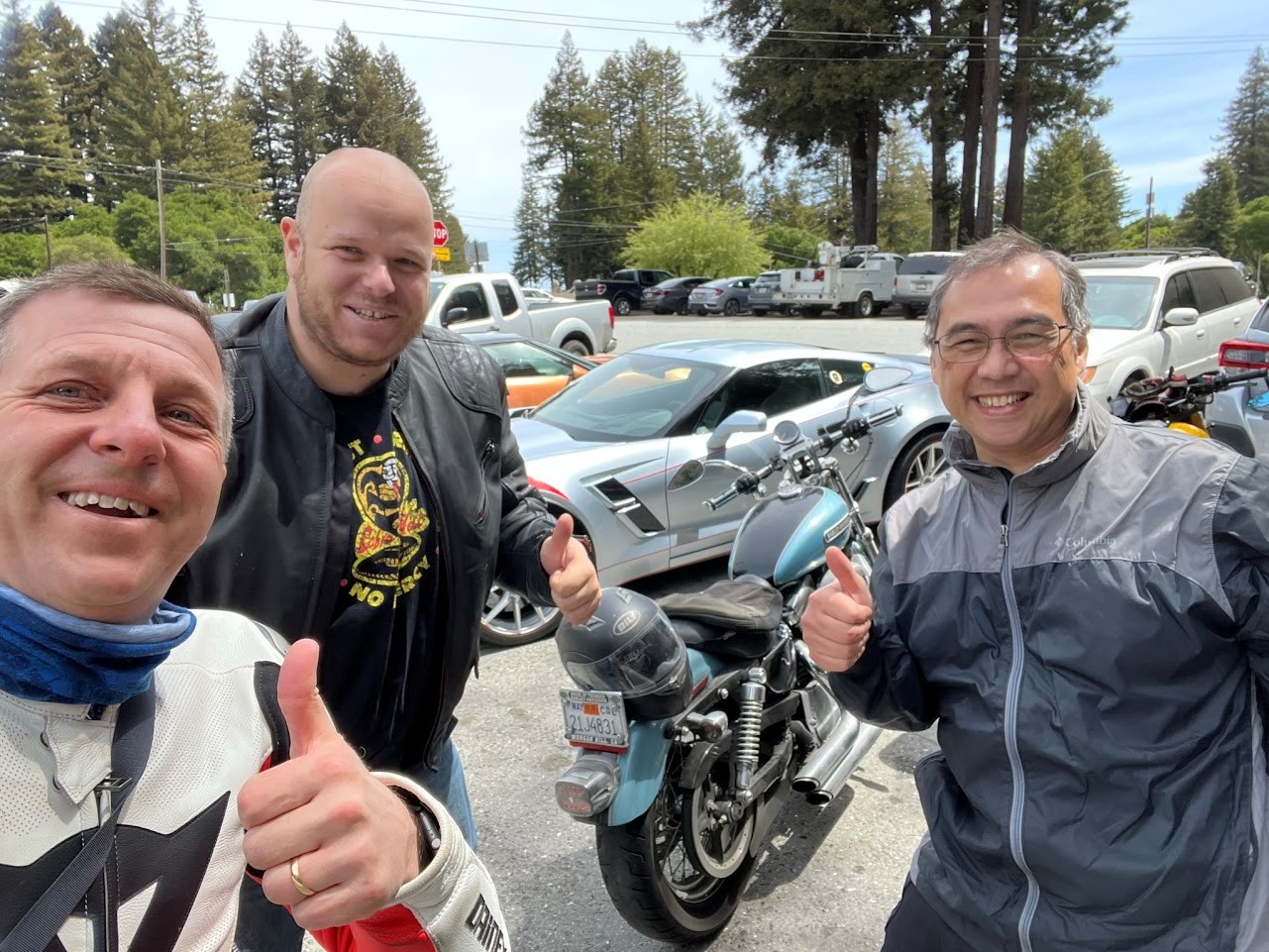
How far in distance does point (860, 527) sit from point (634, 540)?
180 cm

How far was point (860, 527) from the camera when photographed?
3217 millimetres

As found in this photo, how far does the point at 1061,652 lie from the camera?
1439mm

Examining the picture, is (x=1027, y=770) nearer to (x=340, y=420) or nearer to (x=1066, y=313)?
(x=1066, y=313)

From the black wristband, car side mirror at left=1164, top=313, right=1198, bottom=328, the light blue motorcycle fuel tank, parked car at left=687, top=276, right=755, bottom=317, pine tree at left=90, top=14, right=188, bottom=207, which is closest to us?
the black wristband

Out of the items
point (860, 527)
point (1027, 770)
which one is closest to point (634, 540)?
point (860, 527)

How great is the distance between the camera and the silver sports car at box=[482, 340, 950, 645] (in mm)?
4711

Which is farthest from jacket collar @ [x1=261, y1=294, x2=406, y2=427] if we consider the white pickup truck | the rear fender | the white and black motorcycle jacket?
the white pickup truck

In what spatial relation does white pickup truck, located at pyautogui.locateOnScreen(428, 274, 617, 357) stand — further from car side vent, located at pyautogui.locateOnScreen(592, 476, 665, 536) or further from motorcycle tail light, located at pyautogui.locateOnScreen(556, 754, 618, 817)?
motorcycle tail light, located at pyautogui.locateOnScreen(556, 754, 618, 817)

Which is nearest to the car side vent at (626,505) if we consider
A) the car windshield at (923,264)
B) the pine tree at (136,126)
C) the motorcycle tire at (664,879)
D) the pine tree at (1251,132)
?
the motorcycle tire at (664,879)

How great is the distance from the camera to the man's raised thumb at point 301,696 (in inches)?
35.3

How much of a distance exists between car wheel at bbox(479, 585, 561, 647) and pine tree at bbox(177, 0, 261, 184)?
64147 millimetres

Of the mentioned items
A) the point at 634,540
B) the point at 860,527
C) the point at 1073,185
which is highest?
the point at 1073,185

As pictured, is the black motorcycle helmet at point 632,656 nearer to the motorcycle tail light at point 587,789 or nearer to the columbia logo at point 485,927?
the motorcycle tail light at point 587,789

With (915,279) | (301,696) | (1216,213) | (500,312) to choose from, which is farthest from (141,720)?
(1216,213)
